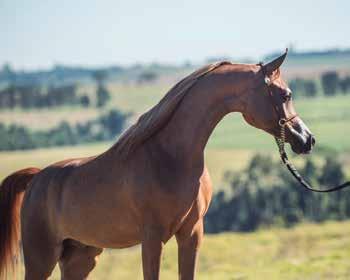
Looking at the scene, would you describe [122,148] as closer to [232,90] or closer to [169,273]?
[232,90]

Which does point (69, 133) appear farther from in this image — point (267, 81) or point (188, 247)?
point (267, 81)

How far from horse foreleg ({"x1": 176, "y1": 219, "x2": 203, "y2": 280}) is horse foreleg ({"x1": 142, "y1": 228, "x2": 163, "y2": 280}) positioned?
25cm

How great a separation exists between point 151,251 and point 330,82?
516 feet

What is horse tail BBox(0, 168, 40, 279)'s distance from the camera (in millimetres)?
8219

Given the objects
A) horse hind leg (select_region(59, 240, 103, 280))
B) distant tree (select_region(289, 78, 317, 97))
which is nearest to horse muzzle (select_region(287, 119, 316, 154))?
horse hind leg (select_region(59, 240, 103, 280))

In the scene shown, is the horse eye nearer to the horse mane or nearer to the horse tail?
the horse mane

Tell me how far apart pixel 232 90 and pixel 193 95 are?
0.35 m

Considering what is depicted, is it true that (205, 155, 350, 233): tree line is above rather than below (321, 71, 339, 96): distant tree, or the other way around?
below

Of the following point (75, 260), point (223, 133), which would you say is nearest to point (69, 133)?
point (223, 133)

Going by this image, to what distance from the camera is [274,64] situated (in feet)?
20.9

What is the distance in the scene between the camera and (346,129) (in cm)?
13050

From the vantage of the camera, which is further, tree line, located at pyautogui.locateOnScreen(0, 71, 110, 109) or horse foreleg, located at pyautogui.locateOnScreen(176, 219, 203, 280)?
tree line, located at pyautogui.locateOnScreen(0, 71, 110, 109)

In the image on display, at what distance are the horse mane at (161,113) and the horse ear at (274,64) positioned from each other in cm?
44

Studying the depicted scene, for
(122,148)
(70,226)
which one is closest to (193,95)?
(122,148)
